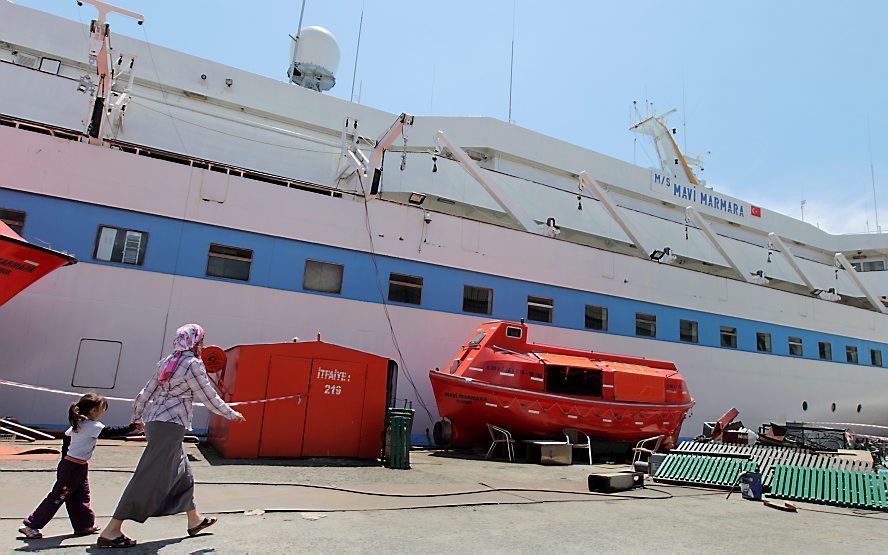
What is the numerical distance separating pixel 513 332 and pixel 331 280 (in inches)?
168

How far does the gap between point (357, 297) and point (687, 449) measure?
7.44 metres

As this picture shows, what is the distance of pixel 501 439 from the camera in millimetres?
11633

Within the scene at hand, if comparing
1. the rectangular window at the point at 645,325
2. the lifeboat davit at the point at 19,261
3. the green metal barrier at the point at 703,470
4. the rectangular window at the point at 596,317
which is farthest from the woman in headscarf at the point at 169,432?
the rectangular window at the point at 645,325

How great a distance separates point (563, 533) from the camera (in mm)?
4926

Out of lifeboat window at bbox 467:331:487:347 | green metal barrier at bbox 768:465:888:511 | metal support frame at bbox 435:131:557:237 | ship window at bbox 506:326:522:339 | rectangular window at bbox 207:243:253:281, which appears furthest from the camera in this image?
metal support frame at bbox 435:131:557:237

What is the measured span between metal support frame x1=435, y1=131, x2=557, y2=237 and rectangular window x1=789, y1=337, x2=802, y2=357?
10.8 metres

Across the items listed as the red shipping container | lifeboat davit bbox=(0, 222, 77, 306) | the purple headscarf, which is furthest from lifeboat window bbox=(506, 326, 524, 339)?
the purple headscarf

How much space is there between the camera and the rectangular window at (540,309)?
15203mm

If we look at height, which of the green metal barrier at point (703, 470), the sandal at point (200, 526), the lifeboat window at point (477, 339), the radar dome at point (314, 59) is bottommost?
the sandal at point (200, 526)

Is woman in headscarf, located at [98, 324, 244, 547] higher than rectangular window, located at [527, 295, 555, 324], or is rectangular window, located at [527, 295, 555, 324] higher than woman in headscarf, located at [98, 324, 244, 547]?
rectangular window, located at [527, 295, 555, 324]

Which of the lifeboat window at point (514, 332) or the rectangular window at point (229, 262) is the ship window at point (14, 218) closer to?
the rectangular window at point (229, 262)

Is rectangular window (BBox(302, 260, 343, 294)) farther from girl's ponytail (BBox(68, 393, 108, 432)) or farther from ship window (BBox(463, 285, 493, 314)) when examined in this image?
girl's ponytail (BBox(68, 393, 108, 432))

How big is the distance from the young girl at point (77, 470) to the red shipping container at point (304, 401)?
4.22 metres

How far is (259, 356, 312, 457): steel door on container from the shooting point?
8.52m
